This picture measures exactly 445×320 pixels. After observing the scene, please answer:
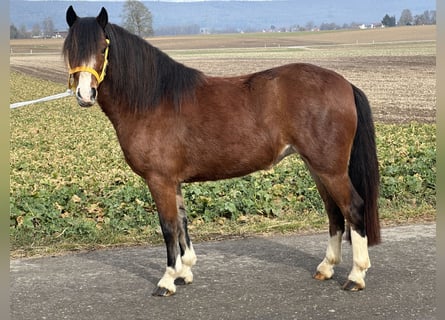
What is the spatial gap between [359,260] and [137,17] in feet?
320

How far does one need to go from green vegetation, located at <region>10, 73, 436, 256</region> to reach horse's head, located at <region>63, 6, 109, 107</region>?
2.25m

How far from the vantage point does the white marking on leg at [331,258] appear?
5.45m

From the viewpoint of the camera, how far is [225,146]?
5.20m

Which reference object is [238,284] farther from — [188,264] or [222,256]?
[222,256]

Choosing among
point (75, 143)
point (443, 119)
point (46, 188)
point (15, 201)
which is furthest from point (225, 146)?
point (75, 143)

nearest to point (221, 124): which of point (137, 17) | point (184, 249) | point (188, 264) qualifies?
point (184, 249)

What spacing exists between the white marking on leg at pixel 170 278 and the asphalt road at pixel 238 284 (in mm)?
111

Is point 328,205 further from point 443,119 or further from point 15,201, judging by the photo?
point 15,201

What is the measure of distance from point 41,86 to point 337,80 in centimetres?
3570

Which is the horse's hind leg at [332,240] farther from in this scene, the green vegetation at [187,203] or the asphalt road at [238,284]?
the green vegetation at [187,203]

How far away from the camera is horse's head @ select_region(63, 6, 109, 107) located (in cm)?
474

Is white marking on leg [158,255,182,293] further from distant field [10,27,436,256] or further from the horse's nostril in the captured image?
the horse's nostril

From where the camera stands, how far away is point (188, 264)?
545cm

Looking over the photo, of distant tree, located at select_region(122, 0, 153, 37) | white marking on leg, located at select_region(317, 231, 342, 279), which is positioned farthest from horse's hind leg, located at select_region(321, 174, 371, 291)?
distant tree, located at select_region(122, 0, 153, 37)
